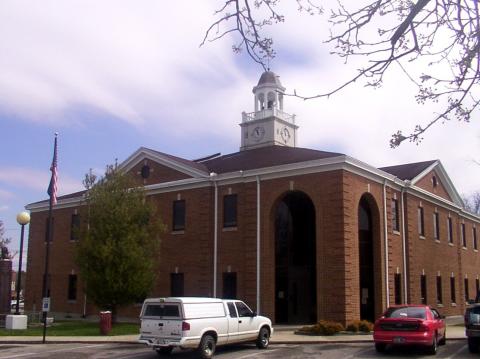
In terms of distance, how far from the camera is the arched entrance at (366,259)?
31.1m

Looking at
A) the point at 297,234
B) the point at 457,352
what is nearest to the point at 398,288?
the point at 297,234

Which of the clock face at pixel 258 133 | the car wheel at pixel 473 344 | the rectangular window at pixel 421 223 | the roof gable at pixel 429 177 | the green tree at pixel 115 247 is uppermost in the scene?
the clock face at pixel 258 133

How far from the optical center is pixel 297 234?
33062mm

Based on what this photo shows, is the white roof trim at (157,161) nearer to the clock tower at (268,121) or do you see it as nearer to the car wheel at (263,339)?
the clock tower at (268,121)

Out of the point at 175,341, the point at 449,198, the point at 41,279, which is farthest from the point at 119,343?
the point at 449,198

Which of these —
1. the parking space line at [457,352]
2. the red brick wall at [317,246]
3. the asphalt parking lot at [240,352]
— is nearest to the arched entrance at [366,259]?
the red brick wall at [317,246]

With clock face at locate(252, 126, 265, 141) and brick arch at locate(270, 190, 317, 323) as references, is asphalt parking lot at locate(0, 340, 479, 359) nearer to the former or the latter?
brick arch at locate(270, 190, 317, 323)


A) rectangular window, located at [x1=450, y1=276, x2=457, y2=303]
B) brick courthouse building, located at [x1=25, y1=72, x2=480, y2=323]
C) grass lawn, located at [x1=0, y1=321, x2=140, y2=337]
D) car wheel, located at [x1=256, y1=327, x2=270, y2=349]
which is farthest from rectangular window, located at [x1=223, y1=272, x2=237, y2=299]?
rectangular window, located at [x1=450, y1=276, x2=457, y2=303]

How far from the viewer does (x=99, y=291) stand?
2923 cm

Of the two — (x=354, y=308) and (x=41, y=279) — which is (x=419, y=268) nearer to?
(x=354, y=308)

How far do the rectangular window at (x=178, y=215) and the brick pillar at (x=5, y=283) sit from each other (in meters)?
9.45

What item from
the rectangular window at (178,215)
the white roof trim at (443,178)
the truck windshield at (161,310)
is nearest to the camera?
the truck windshield at (161,310)

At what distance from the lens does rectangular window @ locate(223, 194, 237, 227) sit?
110 feet

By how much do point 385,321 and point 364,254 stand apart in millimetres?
12384
